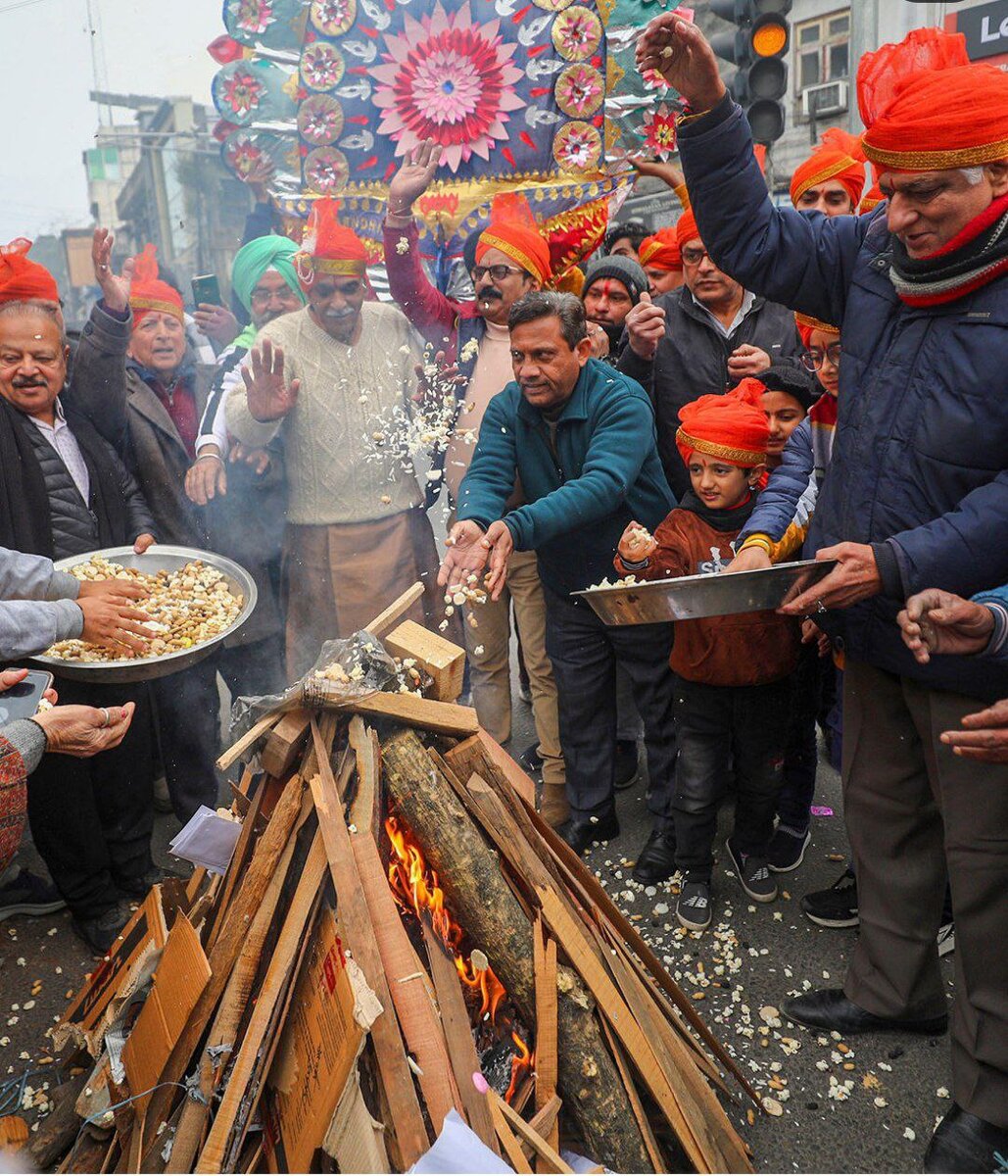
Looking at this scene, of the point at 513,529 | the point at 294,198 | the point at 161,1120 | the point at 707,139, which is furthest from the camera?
the point at 294,198

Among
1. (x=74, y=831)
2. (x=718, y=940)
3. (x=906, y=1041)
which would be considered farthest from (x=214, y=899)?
(x=906, y=1041)

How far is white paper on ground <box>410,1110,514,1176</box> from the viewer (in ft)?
6.12

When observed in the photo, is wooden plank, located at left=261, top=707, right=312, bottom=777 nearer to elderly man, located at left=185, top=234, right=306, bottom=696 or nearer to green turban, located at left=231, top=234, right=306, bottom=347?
elderly man, located at left=185, top=234, right=306, bottom=696

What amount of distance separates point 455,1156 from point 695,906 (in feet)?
6.59

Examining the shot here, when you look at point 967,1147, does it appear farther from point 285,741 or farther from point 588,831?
point 285,741

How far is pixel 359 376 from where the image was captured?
4.49 meters

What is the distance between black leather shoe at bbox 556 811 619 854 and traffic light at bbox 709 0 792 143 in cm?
616

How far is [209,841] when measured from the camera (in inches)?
115

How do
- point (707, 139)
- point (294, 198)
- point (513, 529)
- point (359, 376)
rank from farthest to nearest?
1. point (294, 198)
2. point (359, 376)
3. point (513, 529)
4. point (707, 139)

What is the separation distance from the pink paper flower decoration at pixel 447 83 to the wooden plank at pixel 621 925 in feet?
11.9

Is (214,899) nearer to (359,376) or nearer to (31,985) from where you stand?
(31,985)

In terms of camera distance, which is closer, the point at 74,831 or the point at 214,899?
the point at 214,899

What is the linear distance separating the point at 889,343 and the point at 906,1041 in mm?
2210

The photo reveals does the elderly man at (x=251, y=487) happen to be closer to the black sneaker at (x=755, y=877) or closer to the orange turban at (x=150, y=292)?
the orange turban at (x=150, y=292)
